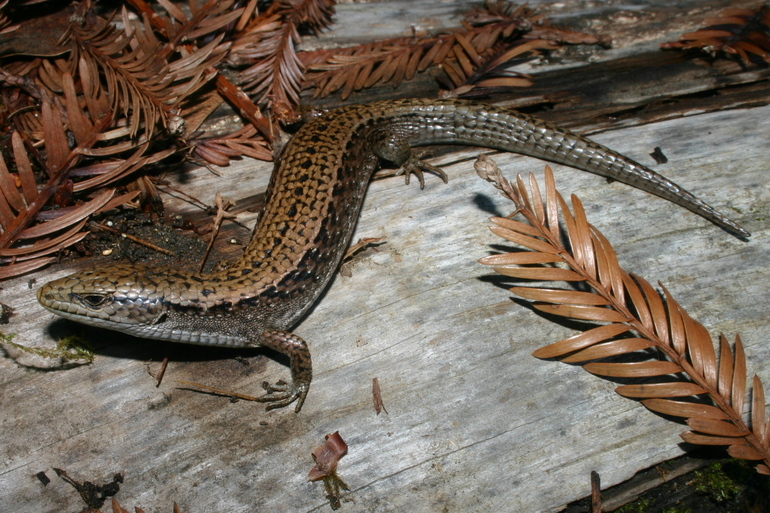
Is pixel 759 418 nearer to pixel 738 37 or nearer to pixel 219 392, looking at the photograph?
pixel 219 392

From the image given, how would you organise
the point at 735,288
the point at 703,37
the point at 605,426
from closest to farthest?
the point at 605,426, the point at 735,288, the point at 703,37

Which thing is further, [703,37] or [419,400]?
[703,37]

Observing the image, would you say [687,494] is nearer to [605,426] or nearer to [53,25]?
[605,426]

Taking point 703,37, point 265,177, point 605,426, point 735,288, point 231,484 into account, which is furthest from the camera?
point 703,37

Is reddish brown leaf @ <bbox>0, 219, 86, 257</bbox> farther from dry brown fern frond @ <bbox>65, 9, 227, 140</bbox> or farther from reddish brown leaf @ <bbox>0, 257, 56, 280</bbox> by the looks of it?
dry brown fern frond @ <bbox>65, 9, 227, 140</bbox>

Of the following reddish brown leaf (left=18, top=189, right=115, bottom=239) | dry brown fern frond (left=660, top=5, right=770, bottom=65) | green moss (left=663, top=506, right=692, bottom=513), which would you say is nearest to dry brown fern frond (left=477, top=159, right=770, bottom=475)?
green moss (left=663, top=506, right=692, bottom=513)

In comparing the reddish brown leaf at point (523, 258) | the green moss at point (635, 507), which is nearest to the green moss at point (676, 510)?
the green moss at point (635, 507)

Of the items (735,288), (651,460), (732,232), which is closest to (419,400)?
(651,460)
